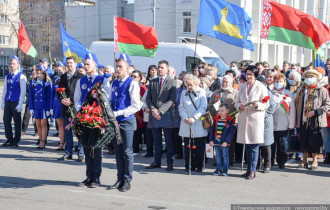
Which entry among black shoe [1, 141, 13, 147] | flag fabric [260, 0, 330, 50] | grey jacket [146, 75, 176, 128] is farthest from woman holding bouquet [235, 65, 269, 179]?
black shoe [1, 141, 13, 147]

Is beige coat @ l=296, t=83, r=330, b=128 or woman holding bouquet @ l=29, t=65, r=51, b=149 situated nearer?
beige coat @ l=296, t=83, r=330, b=128

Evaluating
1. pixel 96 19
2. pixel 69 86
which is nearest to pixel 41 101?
pixel 69 86

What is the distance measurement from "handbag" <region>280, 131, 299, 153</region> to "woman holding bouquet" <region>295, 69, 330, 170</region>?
3.9 inches

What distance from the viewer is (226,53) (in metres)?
35.8

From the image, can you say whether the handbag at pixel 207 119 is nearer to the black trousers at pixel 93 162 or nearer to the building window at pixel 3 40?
the black trousers at pixel 93 162

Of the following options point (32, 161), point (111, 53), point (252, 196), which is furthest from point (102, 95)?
point (111, 53)

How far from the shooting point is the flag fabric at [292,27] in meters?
10.2

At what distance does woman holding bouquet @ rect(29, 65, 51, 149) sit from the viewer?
35.3 feet

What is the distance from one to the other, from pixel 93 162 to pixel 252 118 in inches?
116

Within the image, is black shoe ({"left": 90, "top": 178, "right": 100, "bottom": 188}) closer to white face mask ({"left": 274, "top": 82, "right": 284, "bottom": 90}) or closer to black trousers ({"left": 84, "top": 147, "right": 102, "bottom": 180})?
black trousers ({"left": 84, "top": 147, "right": 102, "bottom": 180})

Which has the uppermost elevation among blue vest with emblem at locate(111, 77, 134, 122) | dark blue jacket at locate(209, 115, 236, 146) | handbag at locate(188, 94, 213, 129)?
blue vest with emblem at locate(111, 77, 134, 122)

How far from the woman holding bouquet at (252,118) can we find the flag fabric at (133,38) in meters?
4.22

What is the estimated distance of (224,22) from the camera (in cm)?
1137

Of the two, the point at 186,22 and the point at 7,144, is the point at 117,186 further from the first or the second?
the point at 186,22
